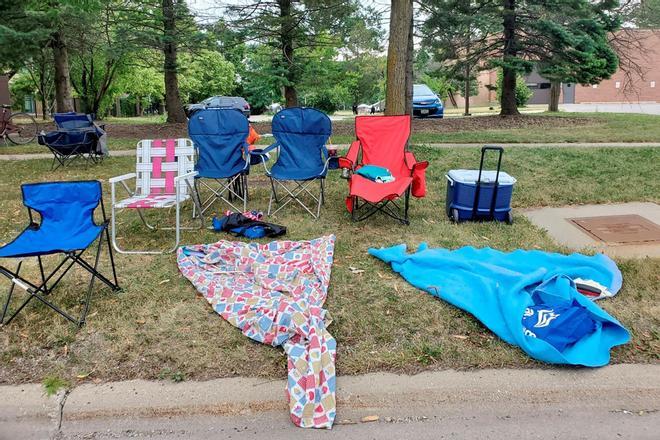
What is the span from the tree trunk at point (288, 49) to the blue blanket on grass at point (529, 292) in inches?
374

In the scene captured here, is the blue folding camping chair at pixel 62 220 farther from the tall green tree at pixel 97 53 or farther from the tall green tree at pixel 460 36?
the tall green tree at pixel 460 36

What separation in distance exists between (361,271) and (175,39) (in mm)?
10876

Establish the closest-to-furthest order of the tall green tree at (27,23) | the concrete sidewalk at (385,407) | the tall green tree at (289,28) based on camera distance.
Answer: the concrete sidewalk at (385,407)
the tall green tree at (27,23)
the tall green tree at (289,28)

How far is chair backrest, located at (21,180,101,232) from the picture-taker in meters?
3.49

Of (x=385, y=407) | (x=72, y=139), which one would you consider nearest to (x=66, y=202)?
(x=385, y=407)

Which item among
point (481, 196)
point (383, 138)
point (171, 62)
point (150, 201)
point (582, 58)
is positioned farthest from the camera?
point (171, 62)

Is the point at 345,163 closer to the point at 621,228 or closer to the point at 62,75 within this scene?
the point at 621,228

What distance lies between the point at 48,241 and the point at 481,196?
3.64 meters

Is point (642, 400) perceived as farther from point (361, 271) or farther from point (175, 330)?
point (175, 330)

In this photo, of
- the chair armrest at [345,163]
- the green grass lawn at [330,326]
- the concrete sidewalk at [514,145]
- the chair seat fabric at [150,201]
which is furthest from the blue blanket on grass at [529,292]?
the concrete sidewalk at [514,145]

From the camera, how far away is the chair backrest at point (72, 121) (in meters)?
8.45

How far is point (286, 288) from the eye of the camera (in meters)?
3.44

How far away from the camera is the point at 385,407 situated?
7.77 ft

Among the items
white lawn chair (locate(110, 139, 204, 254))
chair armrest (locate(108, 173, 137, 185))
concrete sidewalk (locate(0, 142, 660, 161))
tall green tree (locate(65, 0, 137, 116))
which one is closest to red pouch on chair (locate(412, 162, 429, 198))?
white lawn chair (locate(110, 139, 204, 254))
